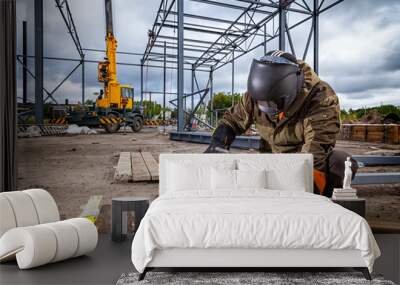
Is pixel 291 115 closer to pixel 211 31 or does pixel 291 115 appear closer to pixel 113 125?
pixel 211 31

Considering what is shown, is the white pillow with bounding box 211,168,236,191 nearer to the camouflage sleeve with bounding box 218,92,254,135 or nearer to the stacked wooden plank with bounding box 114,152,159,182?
the camouflage sleeve with bounding box 218,92,254,135

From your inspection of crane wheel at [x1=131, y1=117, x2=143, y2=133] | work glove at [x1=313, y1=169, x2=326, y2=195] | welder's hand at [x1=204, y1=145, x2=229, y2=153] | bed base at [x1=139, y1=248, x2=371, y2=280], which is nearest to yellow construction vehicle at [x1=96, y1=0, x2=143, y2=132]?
crane wheel at [x1=131, y1=117, x2=143, y2=133]

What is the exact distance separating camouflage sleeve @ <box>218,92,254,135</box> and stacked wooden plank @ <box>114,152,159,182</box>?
2.53 feet

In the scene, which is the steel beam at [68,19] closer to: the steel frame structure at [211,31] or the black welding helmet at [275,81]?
the steel frame structure at [211,31]

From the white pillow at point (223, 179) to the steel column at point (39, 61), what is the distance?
5.80 feet

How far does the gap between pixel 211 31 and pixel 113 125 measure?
4.38 feet

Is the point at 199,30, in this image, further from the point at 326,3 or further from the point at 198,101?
the point at 326,3

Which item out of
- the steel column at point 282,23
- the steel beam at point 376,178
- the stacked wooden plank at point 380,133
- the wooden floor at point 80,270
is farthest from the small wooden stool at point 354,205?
the wooden floor at point 80,270

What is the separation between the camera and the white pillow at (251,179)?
138 inches

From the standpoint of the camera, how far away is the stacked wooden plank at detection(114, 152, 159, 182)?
13.4ft

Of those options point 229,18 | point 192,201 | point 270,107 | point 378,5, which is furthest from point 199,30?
point 192,201

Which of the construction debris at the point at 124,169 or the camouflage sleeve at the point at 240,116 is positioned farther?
the construction debris at the point at 124,169

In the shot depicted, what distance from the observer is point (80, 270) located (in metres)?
2.93

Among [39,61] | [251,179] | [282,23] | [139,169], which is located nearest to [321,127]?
[251,179]
